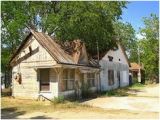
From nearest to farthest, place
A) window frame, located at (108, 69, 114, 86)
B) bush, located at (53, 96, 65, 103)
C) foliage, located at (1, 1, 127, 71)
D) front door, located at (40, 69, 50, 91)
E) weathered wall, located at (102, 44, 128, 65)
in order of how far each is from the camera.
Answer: bush, located at (53, 96, 65, 103) < front door, located at (40, 69, 50, 91) < foliage, located at (1, 1, 127, 71) < weathered wall, located at (102, 44, 128, 65) < window frame, located at (108, 69, 114, 86)

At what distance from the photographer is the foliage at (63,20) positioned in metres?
29.0

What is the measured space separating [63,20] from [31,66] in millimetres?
7563

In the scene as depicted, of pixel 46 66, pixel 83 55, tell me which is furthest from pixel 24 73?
pixel 83 55

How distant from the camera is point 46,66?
917 inches

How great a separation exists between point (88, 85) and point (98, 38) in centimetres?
510

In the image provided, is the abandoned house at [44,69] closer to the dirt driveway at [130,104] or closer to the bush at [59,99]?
the bush at [59,99]

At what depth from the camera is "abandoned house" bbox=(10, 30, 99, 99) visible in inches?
926

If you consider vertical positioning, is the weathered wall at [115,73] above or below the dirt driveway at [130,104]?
above

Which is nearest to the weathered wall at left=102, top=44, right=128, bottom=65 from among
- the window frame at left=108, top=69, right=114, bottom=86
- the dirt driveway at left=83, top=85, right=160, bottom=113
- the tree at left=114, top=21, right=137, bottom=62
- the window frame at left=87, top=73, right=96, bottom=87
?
the window frame at left=108, top=69, right=114, bottom=86

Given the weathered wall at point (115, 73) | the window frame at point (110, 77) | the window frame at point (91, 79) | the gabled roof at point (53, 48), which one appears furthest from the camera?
the window frame at point (110, 77)

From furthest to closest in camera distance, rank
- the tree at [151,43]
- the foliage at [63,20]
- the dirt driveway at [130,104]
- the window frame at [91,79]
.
→ the tree at [151,43]
the window frame at [91,79]
the foliage at [63,20]
the dirt driveway at [130,104]

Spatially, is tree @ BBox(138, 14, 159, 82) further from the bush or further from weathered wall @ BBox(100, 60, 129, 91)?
the bush

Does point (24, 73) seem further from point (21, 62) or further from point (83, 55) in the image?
point (83, 55)

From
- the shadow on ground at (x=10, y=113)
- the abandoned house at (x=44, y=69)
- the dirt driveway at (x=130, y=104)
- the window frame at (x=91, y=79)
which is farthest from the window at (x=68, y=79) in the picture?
the shadow on ground at (x=10, y=113)
